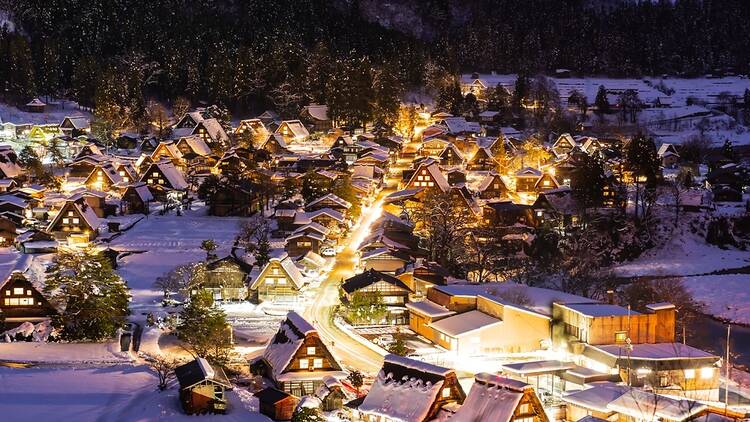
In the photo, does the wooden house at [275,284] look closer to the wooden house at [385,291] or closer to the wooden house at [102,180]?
the wooden house at [385,291]

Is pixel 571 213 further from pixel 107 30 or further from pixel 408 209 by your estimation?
pixel 107 30

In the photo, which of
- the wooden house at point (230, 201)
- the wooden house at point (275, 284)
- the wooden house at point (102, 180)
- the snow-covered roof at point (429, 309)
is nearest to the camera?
the snow-covered roof at point (429, 309)

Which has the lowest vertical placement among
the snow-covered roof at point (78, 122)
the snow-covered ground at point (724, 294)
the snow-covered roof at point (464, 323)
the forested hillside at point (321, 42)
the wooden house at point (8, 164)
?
the snow-covered ground at point (724, 294)

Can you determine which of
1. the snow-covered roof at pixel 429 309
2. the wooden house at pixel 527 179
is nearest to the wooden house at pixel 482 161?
the wooden house at pixel 527 179

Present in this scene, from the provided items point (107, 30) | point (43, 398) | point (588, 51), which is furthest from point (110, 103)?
point (588, 51)

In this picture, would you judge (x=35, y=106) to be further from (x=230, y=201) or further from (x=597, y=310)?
(x=597, y=310)

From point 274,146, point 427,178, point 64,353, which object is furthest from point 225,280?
point 274,146
